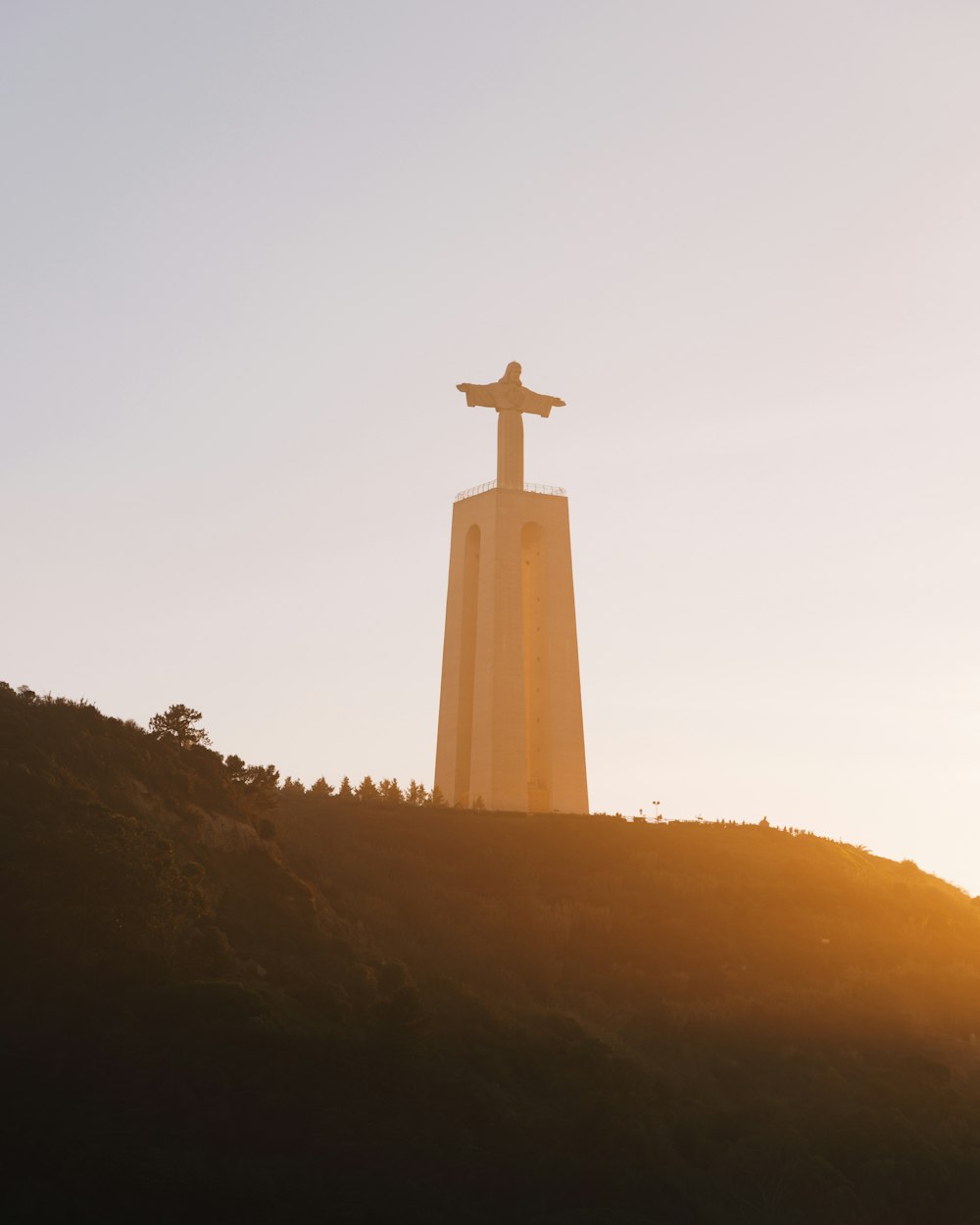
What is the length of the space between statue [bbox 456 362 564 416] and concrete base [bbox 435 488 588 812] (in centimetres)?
414

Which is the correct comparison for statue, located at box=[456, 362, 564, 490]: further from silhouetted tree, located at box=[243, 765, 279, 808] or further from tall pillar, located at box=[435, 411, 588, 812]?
silhouetted tree, located at box=[243, 765, 279, 808]

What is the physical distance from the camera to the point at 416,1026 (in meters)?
29.6

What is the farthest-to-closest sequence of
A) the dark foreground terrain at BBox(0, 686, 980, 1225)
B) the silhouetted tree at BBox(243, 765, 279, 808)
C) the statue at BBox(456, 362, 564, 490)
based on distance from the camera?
the statue at BBox(456, 362, 564, 490), the silhouetted tree at BBox(243, 765, 279, 808), the dark foreground terrain at BBox(0, 686, 980, 1225)

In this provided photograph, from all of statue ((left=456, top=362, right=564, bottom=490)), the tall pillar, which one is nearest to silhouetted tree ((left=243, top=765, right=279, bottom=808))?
the tall pillar

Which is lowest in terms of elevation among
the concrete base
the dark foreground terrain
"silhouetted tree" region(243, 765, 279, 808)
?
the dark foreground terrain

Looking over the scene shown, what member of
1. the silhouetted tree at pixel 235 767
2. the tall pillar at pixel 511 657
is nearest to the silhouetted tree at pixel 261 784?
the silhouetted tree at pixel 235 767

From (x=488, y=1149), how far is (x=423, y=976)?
8.31 m

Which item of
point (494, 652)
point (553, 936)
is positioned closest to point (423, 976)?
point (553, 936)

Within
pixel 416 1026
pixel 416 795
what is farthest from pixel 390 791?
pixel 416 1026

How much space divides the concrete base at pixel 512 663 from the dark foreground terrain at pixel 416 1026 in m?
11.2

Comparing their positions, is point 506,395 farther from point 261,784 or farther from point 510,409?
point 261,784

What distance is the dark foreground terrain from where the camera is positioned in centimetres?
2503

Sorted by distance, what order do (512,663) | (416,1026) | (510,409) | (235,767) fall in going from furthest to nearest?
(510,409) < (512,663) < (235,767) < (416,1026)

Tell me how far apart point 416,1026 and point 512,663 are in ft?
101
